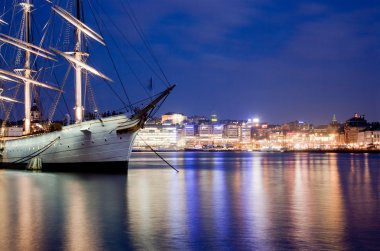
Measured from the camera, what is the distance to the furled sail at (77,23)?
4656cm

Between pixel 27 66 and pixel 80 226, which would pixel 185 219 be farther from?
pixel 27 66

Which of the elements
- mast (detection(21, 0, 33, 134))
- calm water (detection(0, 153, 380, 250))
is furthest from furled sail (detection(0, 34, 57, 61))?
calm water (detection(0, 153, 380, 250))

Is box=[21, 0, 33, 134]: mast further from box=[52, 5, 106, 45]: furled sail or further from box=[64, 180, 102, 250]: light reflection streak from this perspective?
box=[64, 180, 102, 250]: light reflection streak

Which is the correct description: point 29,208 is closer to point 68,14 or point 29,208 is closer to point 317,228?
point 317,228

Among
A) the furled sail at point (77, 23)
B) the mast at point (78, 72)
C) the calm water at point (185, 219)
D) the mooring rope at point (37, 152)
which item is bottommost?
the calm water at point (185, 219)

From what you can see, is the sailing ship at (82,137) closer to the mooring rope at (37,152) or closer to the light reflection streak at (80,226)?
the mooring rope at (37,152)

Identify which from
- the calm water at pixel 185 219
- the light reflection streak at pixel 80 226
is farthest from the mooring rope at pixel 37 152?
the light reflection streak at pixel 80 226

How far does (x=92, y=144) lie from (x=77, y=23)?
10.7 metres

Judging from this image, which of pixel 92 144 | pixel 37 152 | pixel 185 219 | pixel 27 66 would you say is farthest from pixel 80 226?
pixel 27 66

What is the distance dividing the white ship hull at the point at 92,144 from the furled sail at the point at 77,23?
8351mm

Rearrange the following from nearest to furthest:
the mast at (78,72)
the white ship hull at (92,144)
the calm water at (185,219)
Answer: the calm water at (185,219) → the white ship hull at (92,144) → the mast at (78,72)

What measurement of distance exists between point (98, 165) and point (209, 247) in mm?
32822

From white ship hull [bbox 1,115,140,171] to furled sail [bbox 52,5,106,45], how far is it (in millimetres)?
8351

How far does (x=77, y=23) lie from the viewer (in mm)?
47781
